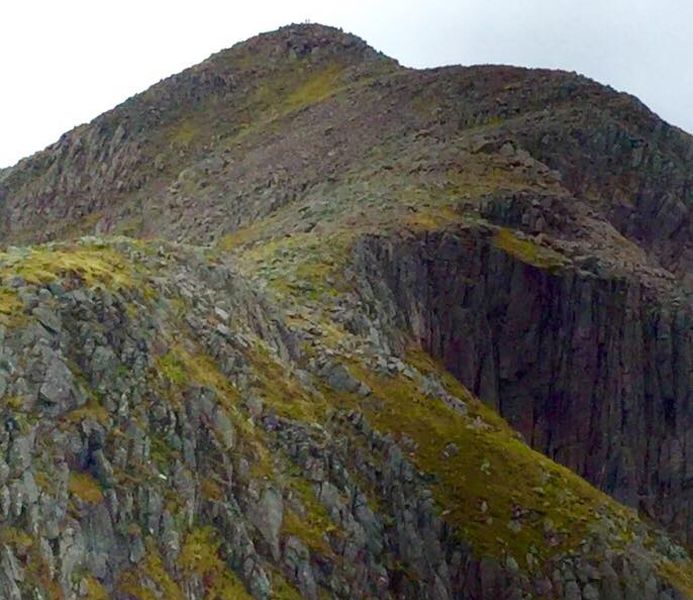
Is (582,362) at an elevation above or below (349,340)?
below

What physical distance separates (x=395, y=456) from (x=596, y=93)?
268 feet

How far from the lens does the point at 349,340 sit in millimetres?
58375

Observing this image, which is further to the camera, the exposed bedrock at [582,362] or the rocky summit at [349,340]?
the exposed bedrock at [582,362]

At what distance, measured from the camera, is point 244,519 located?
41.6m

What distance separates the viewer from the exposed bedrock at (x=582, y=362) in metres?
84.1

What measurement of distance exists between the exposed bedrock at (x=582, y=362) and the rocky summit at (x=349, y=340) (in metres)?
0.21

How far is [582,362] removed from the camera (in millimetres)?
87125

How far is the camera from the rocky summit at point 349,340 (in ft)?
126

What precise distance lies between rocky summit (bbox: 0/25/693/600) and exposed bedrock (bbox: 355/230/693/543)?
0.21 meters

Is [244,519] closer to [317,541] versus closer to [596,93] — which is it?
[317,541]

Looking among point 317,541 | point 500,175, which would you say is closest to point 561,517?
point 317,541

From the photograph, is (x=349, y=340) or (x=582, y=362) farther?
(x=582, y=362)

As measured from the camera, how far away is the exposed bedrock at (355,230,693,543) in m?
84.1

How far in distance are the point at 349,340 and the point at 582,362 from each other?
111 ft
